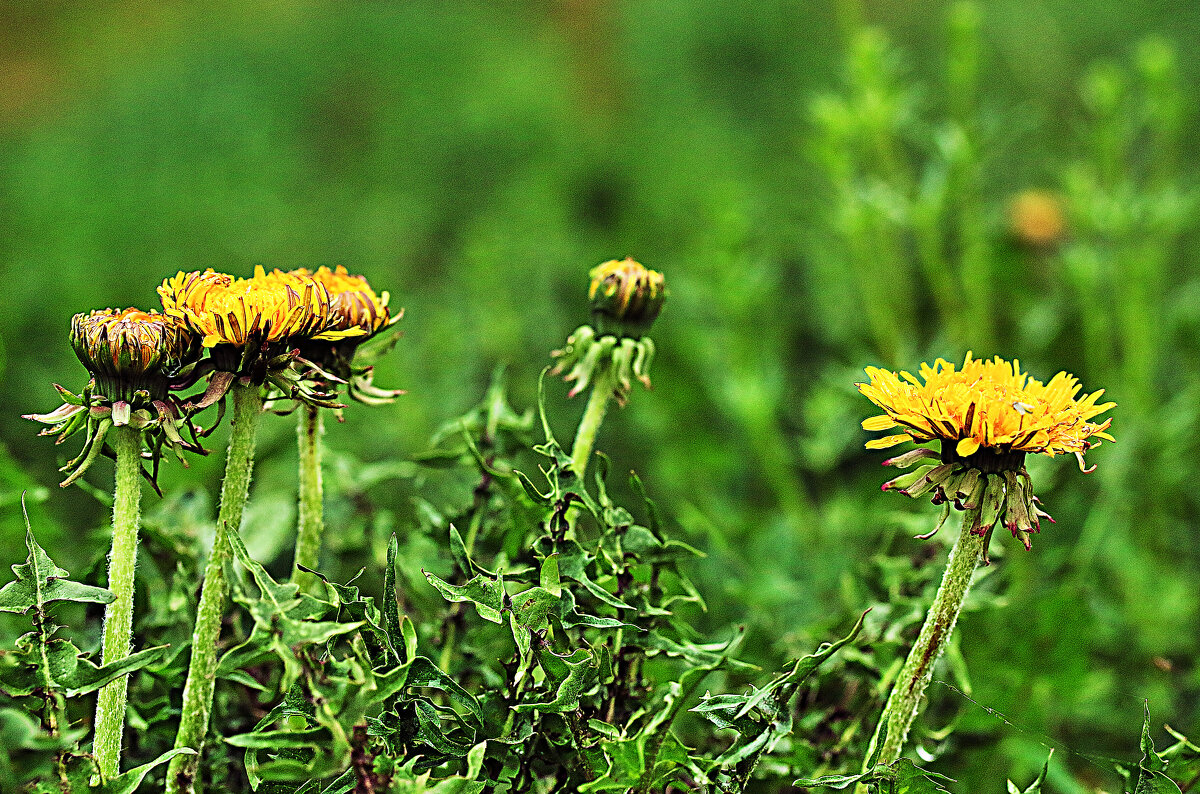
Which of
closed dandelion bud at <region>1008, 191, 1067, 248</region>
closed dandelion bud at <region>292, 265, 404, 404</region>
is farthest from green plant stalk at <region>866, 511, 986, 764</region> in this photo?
closed dandelion bud at <region>1008, 191, 1067, 248</region>

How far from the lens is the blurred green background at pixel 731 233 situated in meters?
0.91

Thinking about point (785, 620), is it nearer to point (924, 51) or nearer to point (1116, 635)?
point (1116, 635)

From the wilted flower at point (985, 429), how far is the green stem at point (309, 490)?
10.4 inches

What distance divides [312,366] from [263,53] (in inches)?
82.5

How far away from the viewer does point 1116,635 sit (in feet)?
3.06

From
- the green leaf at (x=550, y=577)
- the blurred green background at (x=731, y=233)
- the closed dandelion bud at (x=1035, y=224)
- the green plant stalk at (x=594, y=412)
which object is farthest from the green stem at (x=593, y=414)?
the closed dandelion bud at (x=1035, y=224)

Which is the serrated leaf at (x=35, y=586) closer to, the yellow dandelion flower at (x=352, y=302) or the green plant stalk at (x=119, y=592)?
the green plant stalk at (x=119, y=592)

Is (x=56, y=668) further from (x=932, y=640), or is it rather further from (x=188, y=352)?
(x=932, y=640)

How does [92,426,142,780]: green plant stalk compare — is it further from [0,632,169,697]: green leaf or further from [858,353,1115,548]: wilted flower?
[858,353,1115,548]: wilted flower

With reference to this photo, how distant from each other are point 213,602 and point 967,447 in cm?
32

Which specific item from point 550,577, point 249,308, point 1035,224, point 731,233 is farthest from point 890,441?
point 1035,224

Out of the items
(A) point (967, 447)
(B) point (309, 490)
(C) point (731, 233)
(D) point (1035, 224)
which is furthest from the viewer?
(D) point (1035, 224)

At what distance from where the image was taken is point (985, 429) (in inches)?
15.7

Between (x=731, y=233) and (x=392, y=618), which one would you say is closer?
(x=392, y=618)
